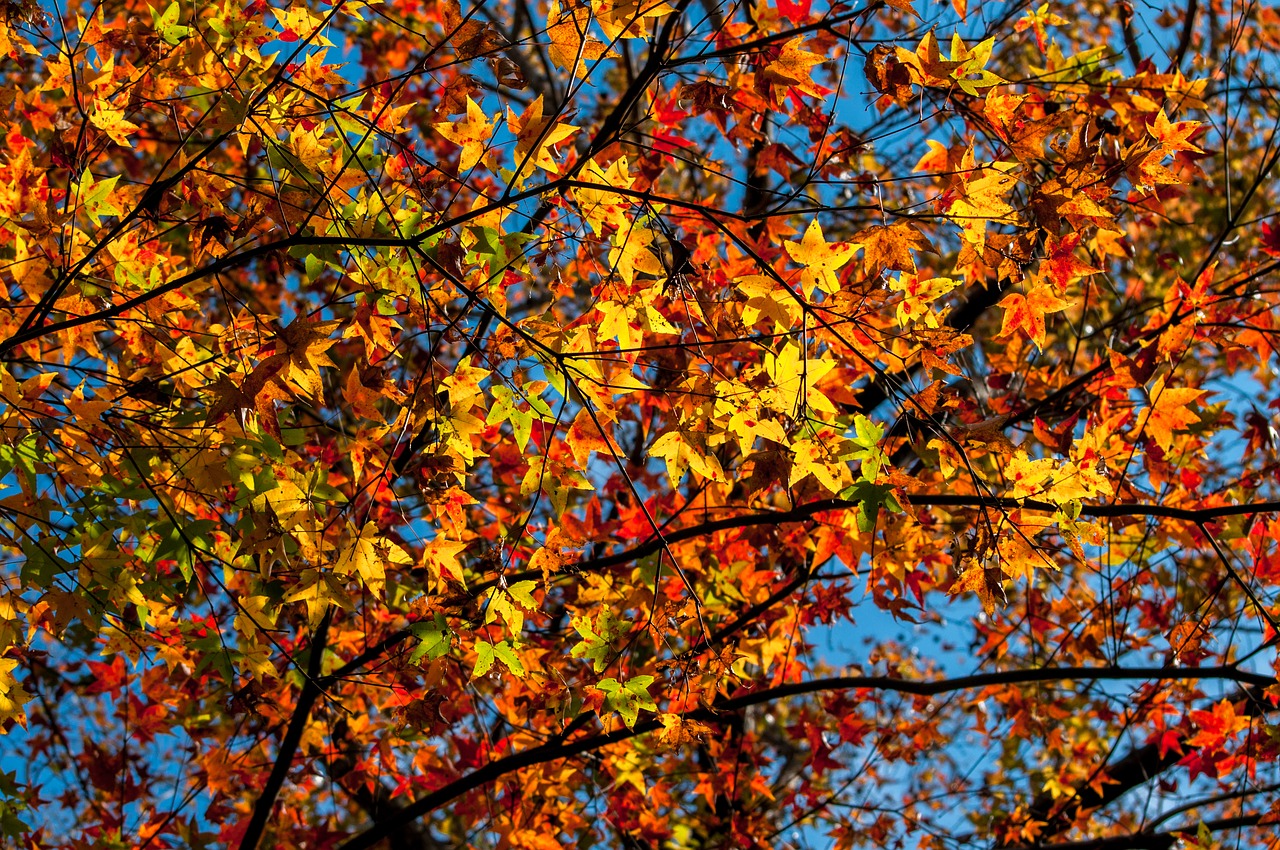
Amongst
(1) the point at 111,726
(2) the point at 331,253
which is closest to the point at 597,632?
(2) the point at 331,253

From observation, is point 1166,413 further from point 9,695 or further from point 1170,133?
point 9,695

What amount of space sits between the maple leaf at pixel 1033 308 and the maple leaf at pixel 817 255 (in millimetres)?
606

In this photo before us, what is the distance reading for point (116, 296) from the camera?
274 cm

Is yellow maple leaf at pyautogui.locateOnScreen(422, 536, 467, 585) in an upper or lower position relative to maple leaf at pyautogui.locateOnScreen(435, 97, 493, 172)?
lower

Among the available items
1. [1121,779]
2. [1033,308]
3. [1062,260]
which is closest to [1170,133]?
[1062,260]

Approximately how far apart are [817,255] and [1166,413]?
1.61 meters

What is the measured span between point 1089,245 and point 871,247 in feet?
4.32

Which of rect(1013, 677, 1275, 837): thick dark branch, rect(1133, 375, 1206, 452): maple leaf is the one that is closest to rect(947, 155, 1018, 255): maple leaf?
rect(1133, 375, 1206, 452): maple leaf

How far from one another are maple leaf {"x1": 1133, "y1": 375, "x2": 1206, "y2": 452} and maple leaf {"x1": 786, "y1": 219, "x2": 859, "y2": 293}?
1.43 m

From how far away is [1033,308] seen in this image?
2.37 m

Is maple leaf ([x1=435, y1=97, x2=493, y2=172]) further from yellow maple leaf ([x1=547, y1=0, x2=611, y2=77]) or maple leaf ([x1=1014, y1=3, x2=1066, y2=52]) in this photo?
maple leaf ([x1=1014, y1=3, x2=1066, y2=52])

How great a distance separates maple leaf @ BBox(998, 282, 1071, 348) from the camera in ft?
7.60

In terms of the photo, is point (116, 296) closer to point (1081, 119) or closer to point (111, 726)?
point (1081, 119)

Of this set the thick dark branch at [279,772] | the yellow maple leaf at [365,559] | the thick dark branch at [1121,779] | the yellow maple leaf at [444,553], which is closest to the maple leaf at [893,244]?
the yellow maple leaf at [444,553]
